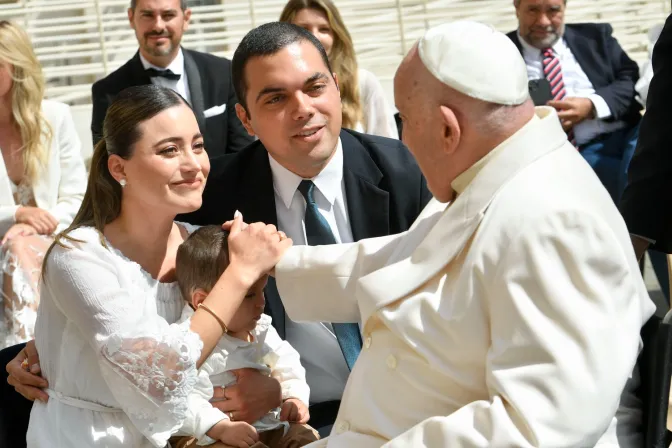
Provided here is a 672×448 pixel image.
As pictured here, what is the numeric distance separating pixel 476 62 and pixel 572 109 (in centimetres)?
374

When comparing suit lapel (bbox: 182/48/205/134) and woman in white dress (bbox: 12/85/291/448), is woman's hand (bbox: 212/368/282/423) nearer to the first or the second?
woman in white dress (bbox: 12/85/291/448)

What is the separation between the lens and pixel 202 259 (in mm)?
2951

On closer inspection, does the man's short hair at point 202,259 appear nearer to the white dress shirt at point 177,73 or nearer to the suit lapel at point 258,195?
the suit lapel at point 258,195

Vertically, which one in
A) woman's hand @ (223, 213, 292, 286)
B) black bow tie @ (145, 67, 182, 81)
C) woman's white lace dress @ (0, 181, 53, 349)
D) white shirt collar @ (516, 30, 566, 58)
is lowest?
woman's white lace dress @ (0, 181, 53, 349)

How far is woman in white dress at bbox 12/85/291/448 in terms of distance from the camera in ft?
8.94

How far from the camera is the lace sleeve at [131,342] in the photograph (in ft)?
8.88

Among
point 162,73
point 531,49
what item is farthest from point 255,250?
point 531,49

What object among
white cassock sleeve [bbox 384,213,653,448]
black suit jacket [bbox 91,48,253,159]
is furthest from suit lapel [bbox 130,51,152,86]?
white cassock sleeve [bbox 384,213,653,448]

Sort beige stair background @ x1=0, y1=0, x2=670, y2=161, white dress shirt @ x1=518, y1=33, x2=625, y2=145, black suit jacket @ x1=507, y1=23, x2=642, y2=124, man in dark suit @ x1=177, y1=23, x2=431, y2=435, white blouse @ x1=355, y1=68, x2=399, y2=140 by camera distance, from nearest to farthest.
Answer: man in dark suit @ x1=177, y1=23, x2=431, y2=435
white blouse @ x1=355, y1=68, x2=399, y2=140
white dress shirt @ x1=518, y1=33, x2=625, y2=145
black suit jacket @ x1=507, y1=23, x2=642, y2=124
beige stair background @ x1=0, y1=0, x2=670, y2=161

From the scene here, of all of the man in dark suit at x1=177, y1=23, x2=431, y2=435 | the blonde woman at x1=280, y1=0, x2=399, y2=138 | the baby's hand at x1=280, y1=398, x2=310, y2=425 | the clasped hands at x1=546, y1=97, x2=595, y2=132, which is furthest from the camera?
the clasped hands at x1=546, y1=97, x2=595, y2=132

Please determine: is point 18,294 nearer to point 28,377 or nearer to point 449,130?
point 28,377

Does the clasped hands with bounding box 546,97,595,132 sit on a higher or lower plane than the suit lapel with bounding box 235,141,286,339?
lower

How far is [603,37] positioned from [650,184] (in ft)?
10.3

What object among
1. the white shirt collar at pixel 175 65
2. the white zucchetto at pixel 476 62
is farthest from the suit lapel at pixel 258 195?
the white shirt collar at pixel 175 65
